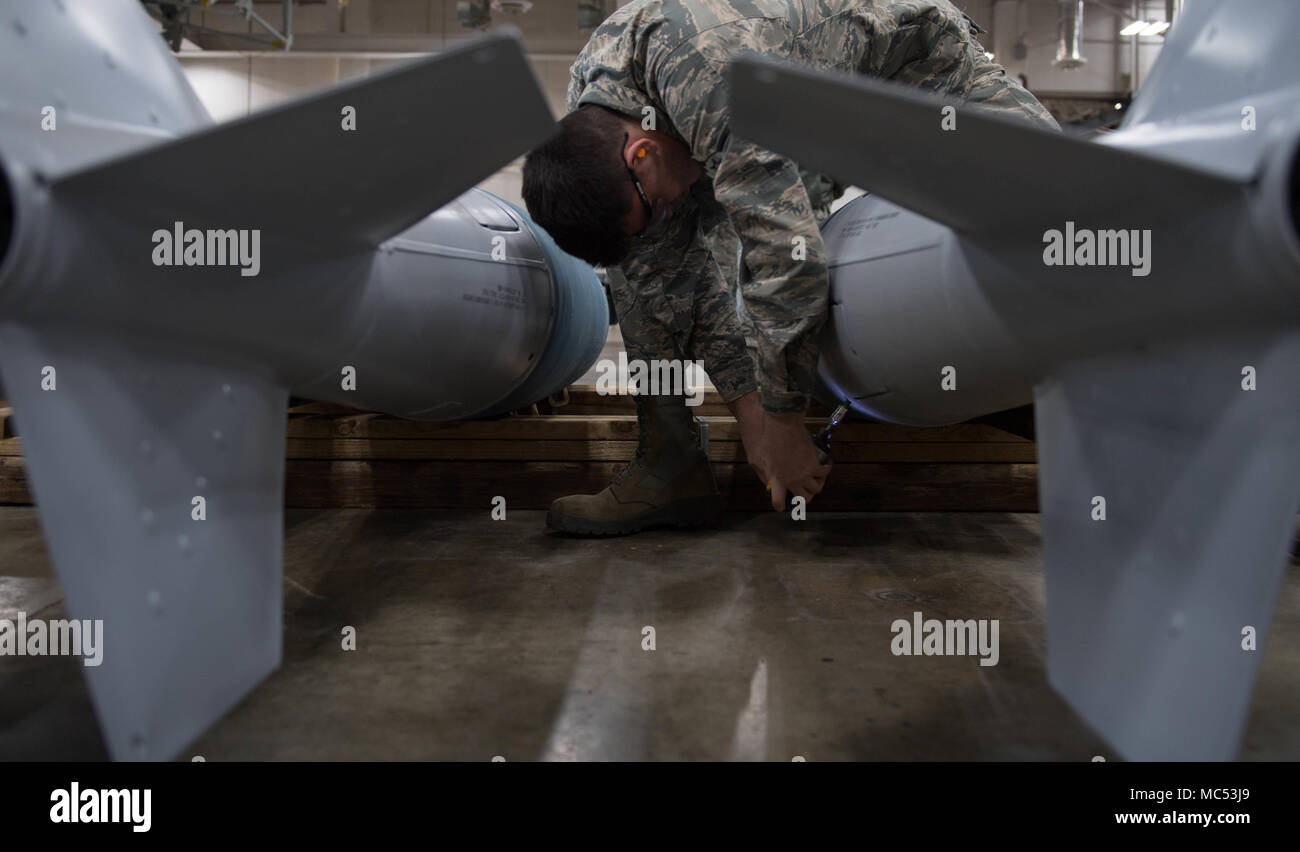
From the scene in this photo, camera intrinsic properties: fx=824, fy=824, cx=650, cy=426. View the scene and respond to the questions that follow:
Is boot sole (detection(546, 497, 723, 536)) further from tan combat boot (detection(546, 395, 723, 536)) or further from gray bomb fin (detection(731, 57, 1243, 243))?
gray bomb fin (detection(731, 57, 1243, 243))

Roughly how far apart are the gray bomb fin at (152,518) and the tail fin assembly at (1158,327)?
60 cm

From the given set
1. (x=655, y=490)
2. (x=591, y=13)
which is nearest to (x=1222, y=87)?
(x=655, y=490)

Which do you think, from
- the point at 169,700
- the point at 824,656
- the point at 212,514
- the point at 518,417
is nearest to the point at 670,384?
the point at 518,417

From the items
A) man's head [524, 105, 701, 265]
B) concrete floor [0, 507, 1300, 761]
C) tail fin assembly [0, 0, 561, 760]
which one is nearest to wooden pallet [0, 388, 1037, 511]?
concrete floor [0, 507, 1300, 761]

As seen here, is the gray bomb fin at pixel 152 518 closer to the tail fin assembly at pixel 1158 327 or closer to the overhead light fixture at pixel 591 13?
the tail fin assembly at pixel 1158 327

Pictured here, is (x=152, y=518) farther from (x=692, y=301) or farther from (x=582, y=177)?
(x=692, y=301)

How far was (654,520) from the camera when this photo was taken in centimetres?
171

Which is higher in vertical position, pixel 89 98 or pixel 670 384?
pixel 89 98

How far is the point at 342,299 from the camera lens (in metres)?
1.00

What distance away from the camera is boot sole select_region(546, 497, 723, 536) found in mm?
1661

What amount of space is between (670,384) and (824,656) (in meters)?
0.81

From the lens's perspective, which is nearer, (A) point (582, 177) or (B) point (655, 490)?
(A) point (582, 177)

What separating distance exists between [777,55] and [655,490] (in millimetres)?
855
